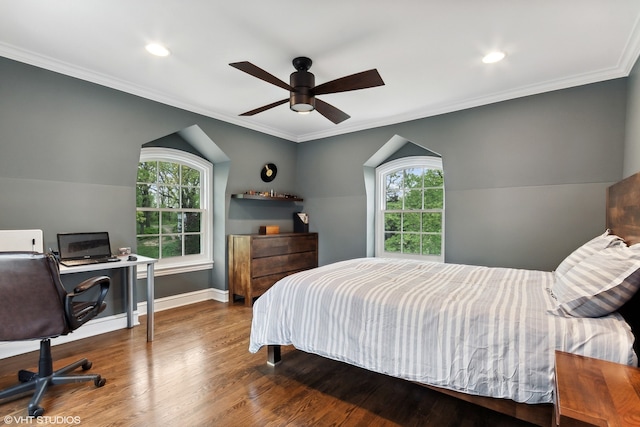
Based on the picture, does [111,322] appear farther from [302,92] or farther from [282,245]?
[302,92]

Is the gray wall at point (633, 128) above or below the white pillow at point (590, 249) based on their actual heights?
above

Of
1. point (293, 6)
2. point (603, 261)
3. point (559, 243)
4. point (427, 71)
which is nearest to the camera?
point (603, 261)

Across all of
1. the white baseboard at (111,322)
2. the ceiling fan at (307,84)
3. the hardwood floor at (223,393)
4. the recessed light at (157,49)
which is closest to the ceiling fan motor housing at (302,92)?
the ceiling fan at (307,84)

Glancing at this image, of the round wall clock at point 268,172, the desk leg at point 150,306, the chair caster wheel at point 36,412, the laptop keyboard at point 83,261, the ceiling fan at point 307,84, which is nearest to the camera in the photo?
the chair caster wheel at point 36,412

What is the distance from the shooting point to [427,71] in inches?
113

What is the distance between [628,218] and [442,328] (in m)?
1.55

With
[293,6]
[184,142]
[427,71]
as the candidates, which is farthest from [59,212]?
[427,71]

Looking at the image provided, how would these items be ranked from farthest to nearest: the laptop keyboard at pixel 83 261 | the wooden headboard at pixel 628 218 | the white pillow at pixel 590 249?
the laptop keyboard at pixel 83 261 < the white pillow at pixel 590 249 < the wooden headboard at pixel 628 218

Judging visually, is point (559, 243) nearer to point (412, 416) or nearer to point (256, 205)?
point (412, 416)

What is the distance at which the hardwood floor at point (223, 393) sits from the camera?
1.81 meters

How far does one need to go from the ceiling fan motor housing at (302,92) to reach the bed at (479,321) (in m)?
1.39

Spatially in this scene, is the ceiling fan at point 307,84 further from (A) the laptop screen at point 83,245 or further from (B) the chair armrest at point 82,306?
(A) the laptop screen at point 83,245

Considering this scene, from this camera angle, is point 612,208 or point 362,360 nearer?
point 362,360

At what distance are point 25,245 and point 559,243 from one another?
193 inches
